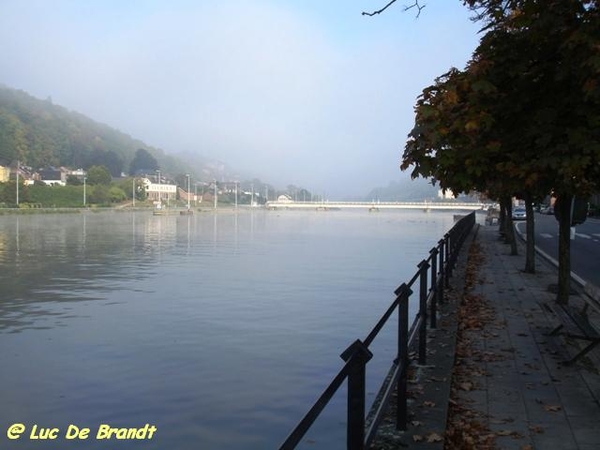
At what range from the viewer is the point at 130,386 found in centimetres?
981

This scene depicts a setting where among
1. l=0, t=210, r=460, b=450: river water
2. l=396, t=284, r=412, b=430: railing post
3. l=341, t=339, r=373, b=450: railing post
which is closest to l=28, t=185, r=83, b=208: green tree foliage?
l=0, t=210, r=460, b=450: river water

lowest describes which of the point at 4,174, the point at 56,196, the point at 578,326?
the point at 578,326

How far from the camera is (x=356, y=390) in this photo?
11.8 feet

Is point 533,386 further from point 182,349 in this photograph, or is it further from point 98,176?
point 98,176

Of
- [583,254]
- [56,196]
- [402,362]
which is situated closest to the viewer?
[402,362]

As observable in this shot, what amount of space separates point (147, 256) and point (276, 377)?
24.1m

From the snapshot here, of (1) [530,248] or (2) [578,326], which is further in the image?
(1) [530,248]

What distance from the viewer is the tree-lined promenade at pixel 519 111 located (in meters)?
5.87

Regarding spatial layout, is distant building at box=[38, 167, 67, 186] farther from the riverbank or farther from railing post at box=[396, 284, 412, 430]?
railing post at box=[396, 284, 412, 430]

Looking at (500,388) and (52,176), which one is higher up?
(52,176)

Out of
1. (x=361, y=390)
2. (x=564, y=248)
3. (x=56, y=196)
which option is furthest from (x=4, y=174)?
(x=361, y=390)

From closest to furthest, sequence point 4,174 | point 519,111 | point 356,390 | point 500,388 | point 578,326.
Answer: point 356,390
point 519,111
point 500,388
point 578,326
point 4,174

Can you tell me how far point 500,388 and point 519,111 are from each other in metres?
3.10

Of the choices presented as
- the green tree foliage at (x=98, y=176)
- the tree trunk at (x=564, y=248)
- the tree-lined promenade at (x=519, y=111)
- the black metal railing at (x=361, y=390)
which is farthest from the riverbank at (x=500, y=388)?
the green tree foliage at (x=98, y=176)
